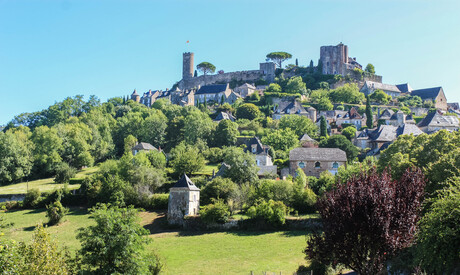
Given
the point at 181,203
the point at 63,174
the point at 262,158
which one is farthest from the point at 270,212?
the point at 63,174

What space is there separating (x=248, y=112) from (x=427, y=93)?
44.6 metres

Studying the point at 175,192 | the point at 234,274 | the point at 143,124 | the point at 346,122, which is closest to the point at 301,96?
the point at 346,122

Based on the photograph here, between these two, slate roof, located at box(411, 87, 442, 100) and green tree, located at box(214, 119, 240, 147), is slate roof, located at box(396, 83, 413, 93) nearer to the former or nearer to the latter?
slate roof, located at box(411, 87, 442, 100)

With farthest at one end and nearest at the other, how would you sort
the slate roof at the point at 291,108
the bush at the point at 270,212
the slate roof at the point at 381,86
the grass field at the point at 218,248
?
the slate roof at the point at 381,86 → the slate roof at the point at 291,108 → the bush at the point at 270,212 → the grass field at the point at 218,248

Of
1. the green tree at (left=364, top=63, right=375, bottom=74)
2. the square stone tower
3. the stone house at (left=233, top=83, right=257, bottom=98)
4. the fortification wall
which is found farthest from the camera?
the square stone tower

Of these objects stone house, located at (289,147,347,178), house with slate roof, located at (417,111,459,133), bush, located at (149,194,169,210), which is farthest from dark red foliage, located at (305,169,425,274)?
house with slate roof, located at (417,111,459,133)

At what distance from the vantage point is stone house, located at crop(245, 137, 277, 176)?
47.4 meters

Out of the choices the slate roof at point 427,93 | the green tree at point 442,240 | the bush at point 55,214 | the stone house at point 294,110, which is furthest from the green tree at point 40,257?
the slate roof at point 427,93

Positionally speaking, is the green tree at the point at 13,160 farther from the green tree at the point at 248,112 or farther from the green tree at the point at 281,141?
the green tree at the point at 248,112

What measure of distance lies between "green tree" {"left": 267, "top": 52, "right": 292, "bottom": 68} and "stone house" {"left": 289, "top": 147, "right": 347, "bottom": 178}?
217 feet

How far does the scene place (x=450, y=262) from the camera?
15.2 metres

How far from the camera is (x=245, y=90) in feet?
323

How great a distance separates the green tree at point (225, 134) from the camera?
2510 inches

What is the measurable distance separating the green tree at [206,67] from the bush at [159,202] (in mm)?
81382
